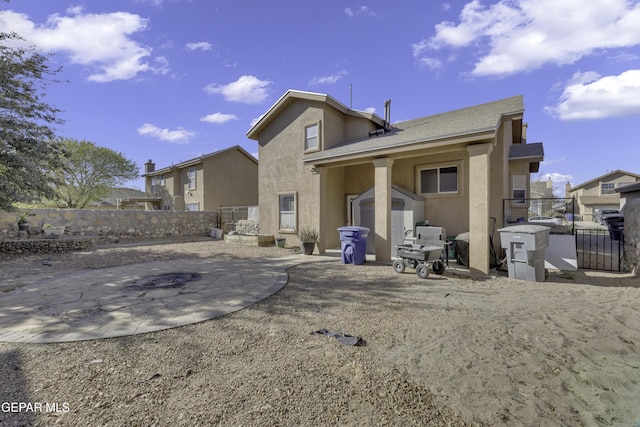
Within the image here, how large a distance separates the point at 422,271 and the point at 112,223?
15.8 meters

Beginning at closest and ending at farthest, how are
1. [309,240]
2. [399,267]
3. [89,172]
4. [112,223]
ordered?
[399,267], [309,240], [112,223], [89,172]

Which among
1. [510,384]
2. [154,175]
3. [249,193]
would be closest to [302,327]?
[510,384]

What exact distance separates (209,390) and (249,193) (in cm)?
2352

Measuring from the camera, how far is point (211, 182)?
22969 mm

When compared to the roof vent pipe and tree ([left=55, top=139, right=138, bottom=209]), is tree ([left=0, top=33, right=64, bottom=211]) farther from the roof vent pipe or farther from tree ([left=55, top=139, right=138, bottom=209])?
tree ([left=55, top=139, right=138, bottom=209])

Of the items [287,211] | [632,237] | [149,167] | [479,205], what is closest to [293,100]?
[287,211]

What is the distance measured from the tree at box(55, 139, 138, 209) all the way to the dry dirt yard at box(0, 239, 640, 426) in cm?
2862

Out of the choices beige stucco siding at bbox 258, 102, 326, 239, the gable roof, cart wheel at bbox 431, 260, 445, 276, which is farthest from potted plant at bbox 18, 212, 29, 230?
cart wheel at bbox 431, 260, 445, 276

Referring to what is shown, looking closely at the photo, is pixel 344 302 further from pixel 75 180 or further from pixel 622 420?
pixel 75 180

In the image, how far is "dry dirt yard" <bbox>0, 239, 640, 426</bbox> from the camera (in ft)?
8.12

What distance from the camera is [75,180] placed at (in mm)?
25859

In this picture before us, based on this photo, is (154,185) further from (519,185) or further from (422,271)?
(519,185)

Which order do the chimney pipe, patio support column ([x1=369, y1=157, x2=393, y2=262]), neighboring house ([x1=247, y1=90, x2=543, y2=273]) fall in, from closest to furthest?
neighboring house ([x1=247, y1=90, x2=543, y2=273])
patio support column ([x1=369, y1=157, x2=393, y2=262])
the chimney pipe

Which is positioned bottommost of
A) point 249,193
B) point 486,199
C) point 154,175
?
point 486,199
